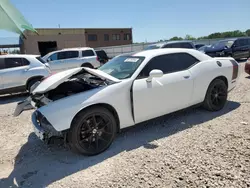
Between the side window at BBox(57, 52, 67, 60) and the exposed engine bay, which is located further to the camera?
the side window at BBox(57, 52, 67, 60)

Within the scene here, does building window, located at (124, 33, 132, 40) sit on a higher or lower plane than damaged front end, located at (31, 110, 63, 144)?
higher

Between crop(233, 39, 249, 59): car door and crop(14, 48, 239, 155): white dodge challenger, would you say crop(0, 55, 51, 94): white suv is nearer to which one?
crop(14, 48, 239, 155): white dodge challenger

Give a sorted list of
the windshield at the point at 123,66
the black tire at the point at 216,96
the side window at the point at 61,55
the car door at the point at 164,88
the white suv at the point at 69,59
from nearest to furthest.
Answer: the car door at the point at 164,88 → the windshield at the point at 123,66 → the black tire at the point at 216,96 → the white suv at the point at 69,59 → the side window at the point at 61,55

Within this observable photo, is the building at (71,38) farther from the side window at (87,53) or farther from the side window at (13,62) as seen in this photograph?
the side window at (13,62)

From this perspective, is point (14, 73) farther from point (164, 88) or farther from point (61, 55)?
point (164, 88)

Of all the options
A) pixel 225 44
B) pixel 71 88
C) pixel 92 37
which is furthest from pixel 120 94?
pixel 92 37

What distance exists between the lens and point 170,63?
14.7ft

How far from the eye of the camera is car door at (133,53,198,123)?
3.86 metres

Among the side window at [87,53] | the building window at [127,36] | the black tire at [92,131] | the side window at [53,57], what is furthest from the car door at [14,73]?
the building window at [127,36]

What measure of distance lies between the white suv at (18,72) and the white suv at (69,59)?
4.66 m

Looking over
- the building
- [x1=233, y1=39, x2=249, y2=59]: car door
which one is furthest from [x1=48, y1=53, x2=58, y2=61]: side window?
the building

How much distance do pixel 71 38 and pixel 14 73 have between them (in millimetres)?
33738

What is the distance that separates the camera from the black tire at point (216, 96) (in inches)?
192

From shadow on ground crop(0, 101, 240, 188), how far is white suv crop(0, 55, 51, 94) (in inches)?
172
